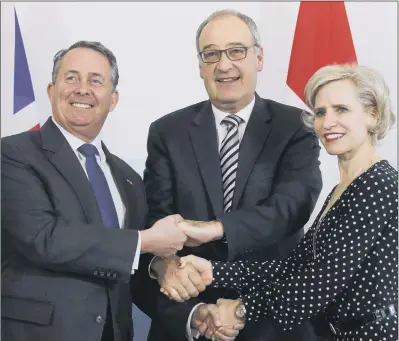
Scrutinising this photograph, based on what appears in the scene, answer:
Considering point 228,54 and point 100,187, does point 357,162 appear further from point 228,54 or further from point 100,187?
point 100,187

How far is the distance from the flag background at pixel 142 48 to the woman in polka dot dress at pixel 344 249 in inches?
11.3

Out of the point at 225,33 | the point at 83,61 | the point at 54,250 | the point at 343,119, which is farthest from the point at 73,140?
the point at 343,119

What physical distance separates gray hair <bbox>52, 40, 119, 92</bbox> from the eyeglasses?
1.00ft

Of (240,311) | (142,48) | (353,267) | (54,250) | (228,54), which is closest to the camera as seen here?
(353,267)

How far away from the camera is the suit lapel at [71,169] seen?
178cm

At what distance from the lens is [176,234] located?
186 cm

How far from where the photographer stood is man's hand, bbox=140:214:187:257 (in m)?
1.81

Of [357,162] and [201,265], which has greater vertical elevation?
[357,162]

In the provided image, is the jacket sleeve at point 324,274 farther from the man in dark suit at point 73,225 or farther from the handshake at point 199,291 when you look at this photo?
the man in dark suit at point 73,225

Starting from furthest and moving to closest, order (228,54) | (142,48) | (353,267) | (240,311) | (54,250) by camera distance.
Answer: (142,48) → (228,54) → (240,311) → (54,250) → (353,267)

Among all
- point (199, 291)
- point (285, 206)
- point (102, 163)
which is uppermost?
point (102, 163)

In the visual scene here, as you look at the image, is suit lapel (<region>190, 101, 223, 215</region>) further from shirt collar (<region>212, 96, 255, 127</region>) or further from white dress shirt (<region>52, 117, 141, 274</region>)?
white dress shirt (<region>52, 117, 141, 274</region>)

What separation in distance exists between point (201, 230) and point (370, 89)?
0.67 meters

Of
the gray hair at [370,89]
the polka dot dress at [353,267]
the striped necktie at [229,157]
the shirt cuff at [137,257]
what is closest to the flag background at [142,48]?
the striped necktie at [229,157]
